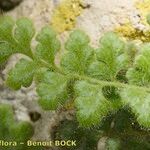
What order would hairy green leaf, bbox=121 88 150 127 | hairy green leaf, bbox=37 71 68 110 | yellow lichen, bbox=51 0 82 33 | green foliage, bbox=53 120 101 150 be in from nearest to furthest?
hairy green leaf, bbox=121 88 150 127
hairy green leaf, bbox=37 71 68 110
green foliage, bbox=53 120 101 150
yellow lichen, bbox=51 0 82 33

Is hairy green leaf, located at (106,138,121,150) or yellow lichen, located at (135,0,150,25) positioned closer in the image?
hairy green leaf, located at (106,138,121,150)

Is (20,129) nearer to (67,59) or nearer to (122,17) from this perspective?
(67,59)

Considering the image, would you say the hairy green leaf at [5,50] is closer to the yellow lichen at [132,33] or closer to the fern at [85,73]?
the fern at [85,73]

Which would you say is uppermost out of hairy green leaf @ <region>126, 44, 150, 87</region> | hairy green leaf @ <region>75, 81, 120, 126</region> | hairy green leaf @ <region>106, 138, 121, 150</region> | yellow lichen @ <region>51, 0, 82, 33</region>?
yellow lichen @ <region>51, 0, 82, 33</region>

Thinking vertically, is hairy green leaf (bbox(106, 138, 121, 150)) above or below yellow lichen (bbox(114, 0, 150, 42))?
below

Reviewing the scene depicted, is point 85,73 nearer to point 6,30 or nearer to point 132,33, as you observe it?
point 6,30

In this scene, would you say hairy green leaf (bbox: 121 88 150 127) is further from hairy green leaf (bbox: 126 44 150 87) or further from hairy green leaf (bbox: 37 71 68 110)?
hairy green leaf (bbox: 37 71 68 110)

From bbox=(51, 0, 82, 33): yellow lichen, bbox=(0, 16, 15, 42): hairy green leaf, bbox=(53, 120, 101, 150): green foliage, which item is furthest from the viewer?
bbox=(51, 0, 82, 33): yellow lichen

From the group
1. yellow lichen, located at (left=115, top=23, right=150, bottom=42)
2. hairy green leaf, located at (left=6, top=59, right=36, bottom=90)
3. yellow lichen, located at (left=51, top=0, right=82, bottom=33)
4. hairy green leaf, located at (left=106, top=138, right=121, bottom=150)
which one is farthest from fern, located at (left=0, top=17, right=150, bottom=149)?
yellow lichen, located at (left=51, top=0, right=82, bottom=33)
